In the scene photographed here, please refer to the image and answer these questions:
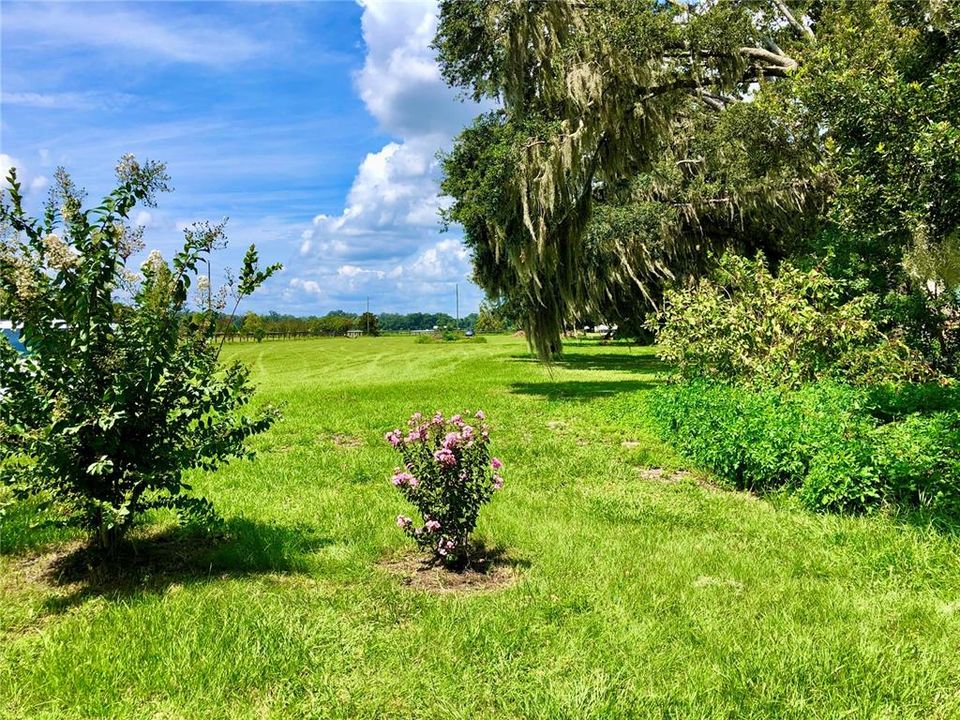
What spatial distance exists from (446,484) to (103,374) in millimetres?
2289

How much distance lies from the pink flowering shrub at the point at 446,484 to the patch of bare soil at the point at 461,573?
109mm

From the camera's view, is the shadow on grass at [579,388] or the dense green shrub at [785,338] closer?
the dense green shrub at [785,338]

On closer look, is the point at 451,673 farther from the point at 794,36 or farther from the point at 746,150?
the point at 794,36

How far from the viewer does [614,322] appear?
2598cm

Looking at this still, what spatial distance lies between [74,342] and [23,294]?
0.41m

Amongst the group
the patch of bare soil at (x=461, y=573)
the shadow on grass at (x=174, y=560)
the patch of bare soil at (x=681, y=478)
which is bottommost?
the patch of bare soil at (x=681, y=478)

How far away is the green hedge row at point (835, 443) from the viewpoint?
5039 millimetres

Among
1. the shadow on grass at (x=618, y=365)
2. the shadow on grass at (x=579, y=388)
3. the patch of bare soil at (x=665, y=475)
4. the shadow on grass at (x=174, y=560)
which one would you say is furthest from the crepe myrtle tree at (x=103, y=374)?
the shadow on grass at (x=618, y=365)

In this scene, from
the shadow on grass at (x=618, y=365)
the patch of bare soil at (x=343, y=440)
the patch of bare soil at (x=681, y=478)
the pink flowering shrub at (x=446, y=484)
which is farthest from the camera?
the shadow on grass at (x=618, y=365)

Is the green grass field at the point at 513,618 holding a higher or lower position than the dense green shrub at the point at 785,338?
lower

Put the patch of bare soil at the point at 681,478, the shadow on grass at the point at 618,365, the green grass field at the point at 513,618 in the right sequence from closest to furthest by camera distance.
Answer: the green grass field at the point at 513,618, the patch of bare soil at the point at 681,478, the shadow on grass at the point at 618,365

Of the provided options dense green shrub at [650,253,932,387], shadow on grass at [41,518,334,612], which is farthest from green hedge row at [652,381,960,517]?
shadow on grass at [41,518,334,612]

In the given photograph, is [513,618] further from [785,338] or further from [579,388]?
[579,388]

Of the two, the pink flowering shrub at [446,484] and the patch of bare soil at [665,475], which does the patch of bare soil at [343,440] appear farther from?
the pink flowering shrub at [446,484]
